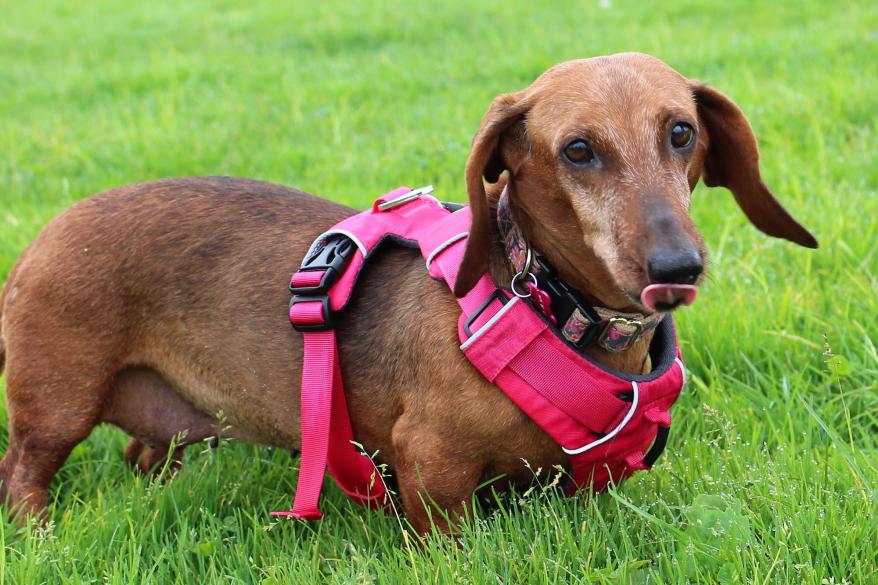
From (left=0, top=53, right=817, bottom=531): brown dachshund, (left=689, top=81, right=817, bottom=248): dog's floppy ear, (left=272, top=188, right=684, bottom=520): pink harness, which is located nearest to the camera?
(left=0, top=53, right=817, bottom=531): brown dachshund

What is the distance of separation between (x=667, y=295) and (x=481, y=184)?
57 cm

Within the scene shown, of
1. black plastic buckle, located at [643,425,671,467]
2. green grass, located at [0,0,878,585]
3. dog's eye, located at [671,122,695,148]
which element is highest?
dog's eye, located at [671,122,695,148]

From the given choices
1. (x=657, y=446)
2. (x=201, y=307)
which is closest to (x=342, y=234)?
(x=201, y=307)

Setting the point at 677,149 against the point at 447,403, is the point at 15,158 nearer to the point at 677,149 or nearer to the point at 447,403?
the point at 447,403

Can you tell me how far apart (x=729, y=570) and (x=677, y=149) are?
99 centimetres

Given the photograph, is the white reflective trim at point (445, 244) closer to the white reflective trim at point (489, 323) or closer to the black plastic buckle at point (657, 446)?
the white reflective trim at point (489, 323)

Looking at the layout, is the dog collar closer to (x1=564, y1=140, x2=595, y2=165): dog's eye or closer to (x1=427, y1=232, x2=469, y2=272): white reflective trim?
(x1=427, y1=232, x2=469, y2=272): white reflective trim

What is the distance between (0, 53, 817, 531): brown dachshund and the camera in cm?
Answer: 232

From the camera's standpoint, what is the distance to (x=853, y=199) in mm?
4480

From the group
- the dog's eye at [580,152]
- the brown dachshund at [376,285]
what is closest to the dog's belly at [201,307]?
the brown dachshund at [376,285]

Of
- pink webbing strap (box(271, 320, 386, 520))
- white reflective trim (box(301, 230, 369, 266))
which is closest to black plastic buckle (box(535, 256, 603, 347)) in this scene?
white reflective trim (box(301, 230, 369, 266))

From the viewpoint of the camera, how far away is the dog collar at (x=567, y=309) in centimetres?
250

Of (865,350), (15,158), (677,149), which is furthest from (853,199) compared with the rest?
(15,158)

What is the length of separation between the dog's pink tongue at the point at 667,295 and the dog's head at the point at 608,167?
14 mm
